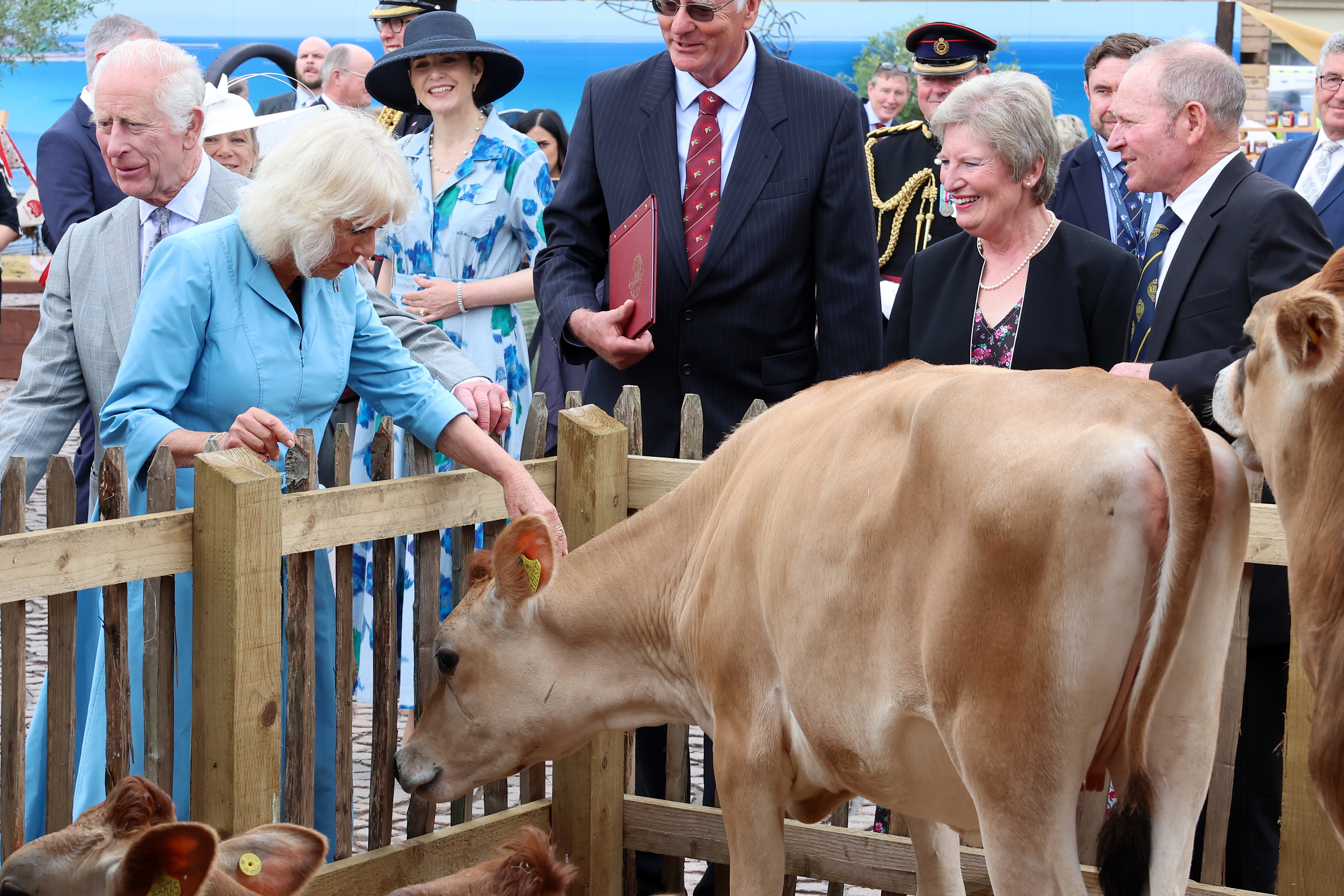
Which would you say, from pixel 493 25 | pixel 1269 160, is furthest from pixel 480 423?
pixel 493 25

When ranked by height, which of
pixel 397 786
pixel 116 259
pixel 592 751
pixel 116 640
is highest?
pixel 116 259

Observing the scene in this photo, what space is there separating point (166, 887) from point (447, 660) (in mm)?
1350

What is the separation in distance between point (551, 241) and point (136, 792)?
2.67 metres

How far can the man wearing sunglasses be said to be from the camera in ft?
33.1

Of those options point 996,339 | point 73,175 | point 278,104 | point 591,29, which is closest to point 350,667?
point 996,339

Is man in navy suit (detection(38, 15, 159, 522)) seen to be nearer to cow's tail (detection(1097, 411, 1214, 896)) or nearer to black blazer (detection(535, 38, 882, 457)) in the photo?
black blazer (detection(535, 38, 882, 457))

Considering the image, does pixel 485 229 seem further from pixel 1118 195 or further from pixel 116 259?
pixel 1118 195

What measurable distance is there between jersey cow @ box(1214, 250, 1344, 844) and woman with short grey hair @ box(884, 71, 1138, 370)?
164cm

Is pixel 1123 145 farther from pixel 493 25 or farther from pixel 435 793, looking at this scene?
pixel 493 25

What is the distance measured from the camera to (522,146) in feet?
18.6

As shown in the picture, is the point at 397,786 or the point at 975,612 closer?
the point at 975,612

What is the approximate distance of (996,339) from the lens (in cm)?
403

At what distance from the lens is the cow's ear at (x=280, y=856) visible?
2559mm

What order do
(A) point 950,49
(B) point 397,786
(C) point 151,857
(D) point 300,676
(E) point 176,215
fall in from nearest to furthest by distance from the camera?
(C) point 151,857, (D) point 300,676, (E) point 176,215, (B) point 397,786, (A) point 950,49
